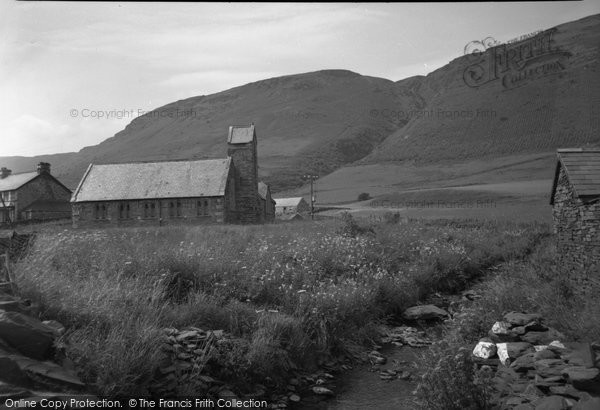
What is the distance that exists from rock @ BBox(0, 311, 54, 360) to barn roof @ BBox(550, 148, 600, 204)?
13.6 m

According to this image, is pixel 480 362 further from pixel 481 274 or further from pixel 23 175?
pixel 23 175

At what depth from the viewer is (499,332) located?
34.8 ft

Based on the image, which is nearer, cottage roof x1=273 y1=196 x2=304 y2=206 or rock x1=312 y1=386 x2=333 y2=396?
rock x1=312 y1=386 x2=333 y2=396

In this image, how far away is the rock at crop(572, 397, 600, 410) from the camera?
623 centimetres

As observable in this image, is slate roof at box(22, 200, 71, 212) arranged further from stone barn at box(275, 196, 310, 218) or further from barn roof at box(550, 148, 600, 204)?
barn roof at box(550, 148, 600, 204)

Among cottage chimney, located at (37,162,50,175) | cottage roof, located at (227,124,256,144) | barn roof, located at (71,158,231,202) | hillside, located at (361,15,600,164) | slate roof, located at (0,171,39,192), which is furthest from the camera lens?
hillside, located at (361,15,600,164)

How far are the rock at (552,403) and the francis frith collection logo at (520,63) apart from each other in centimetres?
15137

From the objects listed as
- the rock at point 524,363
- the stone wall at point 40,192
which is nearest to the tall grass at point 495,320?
the rock at point 524,363

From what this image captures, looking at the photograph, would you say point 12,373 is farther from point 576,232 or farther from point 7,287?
point 576,232

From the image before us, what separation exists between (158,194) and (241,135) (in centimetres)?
1241

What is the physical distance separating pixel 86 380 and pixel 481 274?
20172mm

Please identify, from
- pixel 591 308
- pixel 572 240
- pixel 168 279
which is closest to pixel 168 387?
pixel 168 279

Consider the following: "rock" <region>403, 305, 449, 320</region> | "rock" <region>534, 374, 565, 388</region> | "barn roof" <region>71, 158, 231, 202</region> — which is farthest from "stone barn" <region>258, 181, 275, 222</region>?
"rock" <region>534, 374, 565, 388</region>

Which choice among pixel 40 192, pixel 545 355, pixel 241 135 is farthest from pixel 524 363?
pixel 40 192
